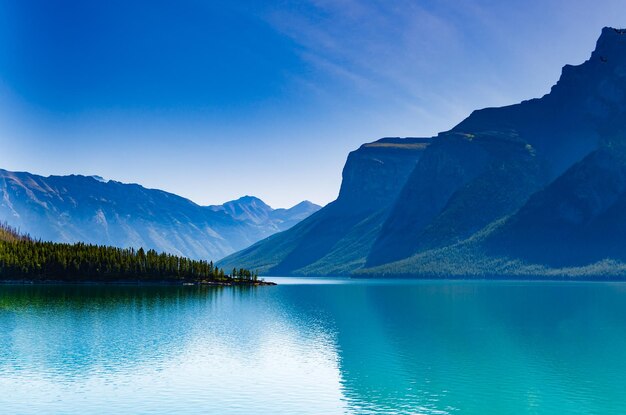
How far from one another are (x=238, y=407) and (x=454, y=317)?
274 feet

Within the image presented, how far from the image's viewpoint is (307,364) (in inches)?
2886

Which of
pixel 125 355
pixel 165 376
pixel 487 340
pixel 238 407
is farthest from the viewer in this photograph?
pixel 487 340

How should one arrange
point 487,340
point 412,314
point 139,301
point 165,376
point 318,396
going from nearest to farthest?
point 318,396 → point 165,376 → point 487,340 → point 412,314 → point 139,301

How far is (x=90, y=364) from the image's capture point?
69.6m

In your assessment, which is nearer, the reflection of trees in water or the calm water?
the calm water

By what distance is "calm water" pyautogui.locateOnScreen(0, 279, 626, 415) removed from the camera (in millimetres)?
54781

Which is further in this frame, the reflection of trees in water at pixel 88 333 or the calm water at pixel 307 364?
the reflection of trees in water at pixel 88 333

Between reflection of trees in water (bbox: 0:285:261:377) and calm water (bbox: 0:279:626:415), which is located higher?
reflection of trees in water (bbox: 0:285:261:377)

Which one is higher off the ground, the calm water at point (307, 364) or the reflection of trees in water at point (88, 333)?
the reflection of trees in water at point (88, 333)

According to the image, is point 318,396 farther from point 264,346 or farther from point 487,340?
point 487,340

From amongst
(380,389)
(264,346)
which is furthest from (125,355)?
(380,389)

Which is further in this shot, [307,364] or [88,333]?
[88,333]

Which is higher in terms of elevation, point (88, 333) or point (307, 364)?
point (88, 333)

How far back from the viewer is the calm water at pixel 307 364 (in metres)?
54.8
